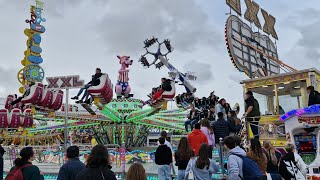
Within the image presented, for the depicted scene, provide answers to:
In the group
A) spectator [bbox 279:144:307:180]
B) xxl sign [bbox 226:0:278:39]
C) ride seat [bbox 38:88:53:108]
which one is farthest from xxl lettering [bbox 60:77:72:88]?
xxl sign [bbox 226:0:278:39]

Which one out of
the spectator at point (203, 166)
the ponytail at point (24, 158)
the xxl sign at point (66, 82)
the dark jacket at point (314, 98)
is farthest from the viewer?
the dark jacket at point (314, 98)

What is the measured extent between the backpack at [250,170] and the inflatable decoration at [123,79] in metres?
21.7

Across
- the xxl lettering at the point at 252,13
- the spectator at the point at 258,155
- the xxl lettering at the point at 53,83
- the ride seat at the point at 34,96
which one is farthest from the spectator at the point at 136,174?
the xxl lettering at the point at 252,13

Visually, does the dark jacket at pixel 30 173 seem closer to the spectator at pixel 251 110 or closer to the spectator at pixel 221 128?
the spectator at pixel 221 128

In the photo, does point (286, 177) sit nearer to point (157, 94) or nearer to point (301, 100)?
point (301, 100)

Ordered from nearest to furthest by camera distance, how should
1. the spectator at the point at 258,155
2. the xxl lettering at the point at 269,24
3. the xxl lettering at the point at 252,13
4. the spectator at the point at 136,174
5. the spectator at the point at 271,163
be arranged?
the spectator at the point at 136,174 < the spectator at the point at 258,155 < the spectator at the point at 271,163 < the xxl lettering at the point at 252,13 < the xxl lettering at the point at 269,24

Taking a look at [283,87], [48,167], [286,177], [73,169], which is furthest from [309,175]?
[48,167]

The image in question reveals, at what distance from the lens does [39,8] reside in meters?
37.3

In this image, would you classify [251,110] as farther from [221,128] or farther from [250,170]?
[250,170]

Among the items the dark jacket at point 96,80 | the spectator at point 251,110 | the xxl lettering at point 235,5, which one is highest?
the xxl lettering at point 235,5

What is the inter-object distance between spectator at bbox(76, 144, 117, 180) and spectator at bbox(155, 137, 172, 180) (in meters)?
3.57

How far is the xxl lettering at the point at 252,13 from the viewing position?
83.7 feet

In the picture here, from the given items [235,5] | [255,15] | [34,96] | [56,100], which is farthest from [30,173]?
[255,15]

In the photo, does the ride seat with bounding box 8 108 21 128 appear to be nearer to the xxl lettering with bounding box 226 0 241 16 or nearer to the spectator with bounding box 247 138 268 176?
the xxl lettering with bounding box 226 0 241 16
